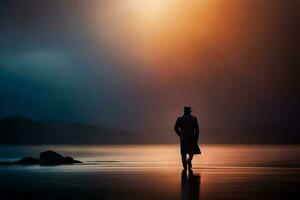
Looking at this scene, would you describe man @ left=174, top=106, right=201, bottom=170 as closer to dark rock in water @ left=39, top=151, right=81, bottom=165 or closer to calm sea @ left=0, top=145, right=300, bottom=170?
calm sea @ left=0, top=145, right=300, bottom=170

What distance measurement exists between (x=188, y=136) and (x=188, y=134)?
63 mm

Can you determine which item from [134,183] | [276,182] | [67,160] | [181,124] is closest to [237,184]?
[276,182]

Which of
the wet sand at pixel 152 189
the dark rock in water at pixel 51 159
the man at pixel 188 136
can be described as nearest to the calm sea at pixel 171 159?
the dark rock in water at pixel 51 159

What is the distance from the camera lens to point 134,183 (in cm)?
1653

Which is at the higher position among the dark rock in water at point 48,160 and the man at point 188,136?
the man at point 188,136

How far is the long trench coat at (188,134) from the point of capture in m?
23.1

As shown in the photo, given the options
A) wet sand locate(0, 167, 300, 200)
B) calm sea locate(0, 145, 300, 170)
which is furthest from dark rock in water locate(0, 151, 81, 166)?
wet sand locate(0, 167, 300, 200)

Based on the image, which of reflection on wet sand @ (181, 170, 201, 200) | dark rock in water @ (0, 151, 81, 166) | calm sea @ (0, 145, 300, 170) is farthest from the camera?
dark rock in water @ (0, 151, 81, 166)

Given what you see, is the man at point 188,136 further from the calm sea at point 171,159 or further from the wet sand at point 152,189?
the wet sand at point 152,189

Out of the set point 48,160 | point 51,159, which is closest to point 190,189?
point 48,160

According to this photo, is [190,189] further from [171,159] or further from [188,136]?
[171,159]

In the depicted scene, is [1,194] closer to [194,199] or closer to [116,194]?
[116,194]

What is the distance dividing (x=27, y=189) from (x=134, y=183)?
2941 mm

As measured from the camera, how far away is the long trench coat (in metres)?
23.1
